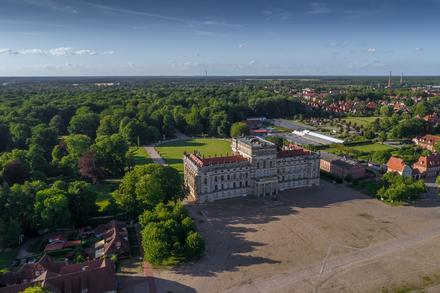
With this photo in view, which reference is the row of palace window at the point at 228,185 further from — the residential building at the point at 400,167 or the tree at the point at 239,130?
the tree at the point at 239,130

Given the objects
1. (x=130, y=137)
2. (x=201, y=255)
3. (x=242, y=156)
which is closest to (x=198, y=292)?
(x=201, y=255)

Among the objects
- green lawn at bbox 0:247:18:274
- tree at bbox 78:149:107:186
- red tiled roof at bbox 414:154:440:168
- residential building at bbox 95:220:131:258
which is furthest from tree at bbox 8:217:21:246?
red tiled roof at bbox 414:154:440:168

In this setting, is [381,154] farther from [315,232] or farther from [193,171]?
[193,171]

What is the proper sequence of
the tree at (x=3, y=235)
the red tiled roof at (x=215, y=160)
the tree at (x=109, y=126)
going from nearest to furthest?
the tree at (x=3, y=235), the red tiled roof at (x=215, y=160), the tree at (x=109, y=126)

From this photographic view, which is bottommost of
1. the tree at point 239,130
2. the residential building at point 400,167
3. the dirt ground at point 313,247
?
the dirt ground at point 313,247

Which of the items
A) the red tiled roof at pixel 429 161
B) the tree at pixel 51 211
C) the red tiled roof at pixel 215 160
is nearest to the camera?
the tree at pixel 51 211

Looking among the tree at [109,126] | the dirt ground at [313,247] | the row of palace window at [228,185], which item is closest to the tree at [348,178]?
the dirt ground at [313,247]

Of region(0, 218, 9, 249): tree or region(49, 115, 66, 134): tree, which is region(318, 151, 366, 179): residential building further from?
region(49, 115, 66, 134): tree

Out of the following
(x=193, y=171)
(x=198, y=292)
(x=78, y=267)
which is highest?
(x=193, y=171)
